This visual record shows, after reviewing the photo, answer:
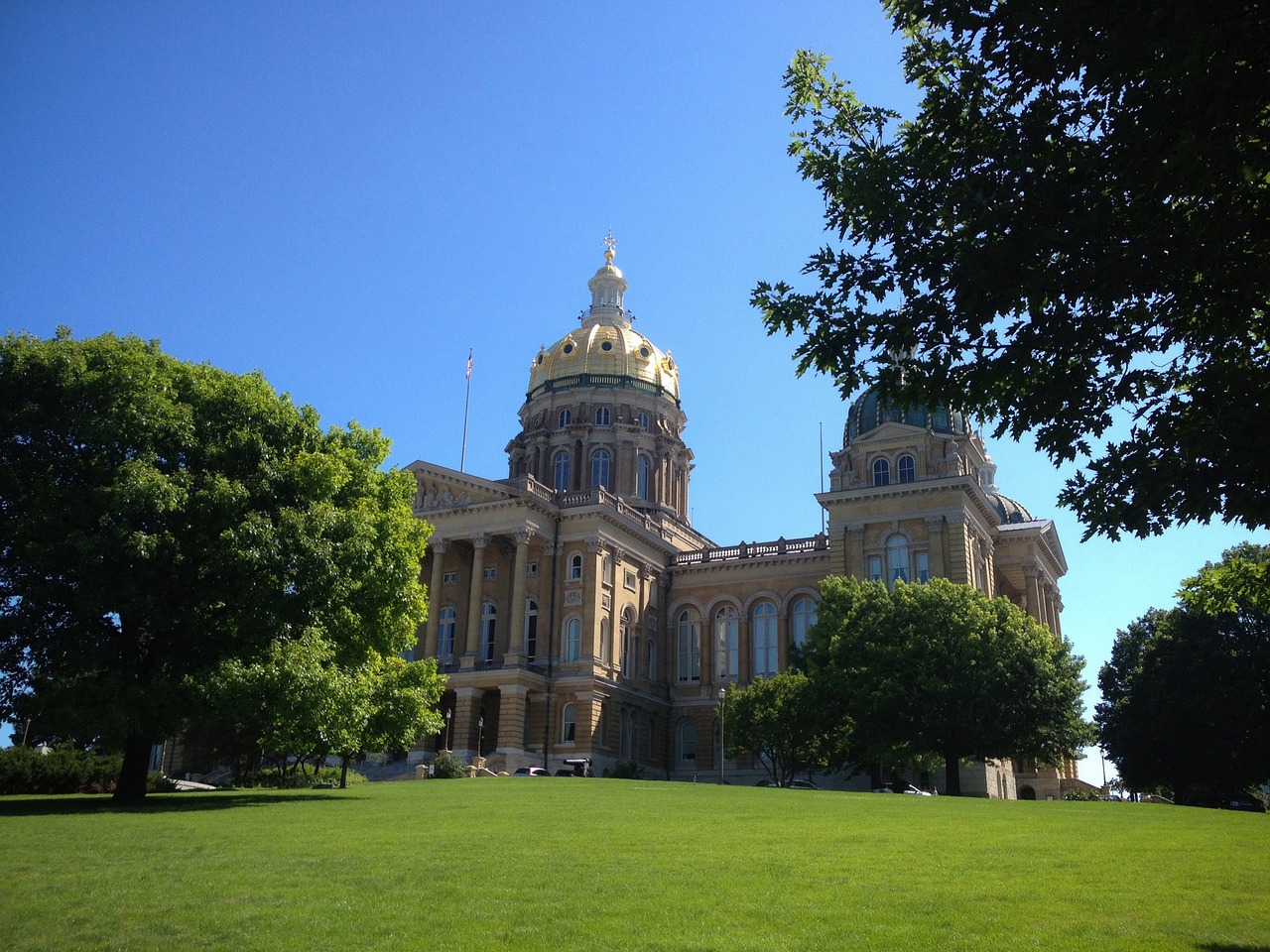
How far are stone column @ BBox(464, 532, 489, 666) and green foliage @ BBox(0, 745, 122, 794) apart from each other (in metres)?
24.6

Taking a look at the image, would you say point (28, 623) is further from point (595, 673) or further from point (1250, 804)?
point (1250, 804)

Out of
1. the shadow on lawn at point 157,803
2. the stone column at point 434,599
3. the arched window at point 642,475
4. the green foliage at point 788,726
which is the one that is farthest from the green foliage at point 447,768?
the arched window at point 642,475

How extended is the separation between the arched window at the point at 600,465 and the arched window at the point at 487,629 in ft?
50.3

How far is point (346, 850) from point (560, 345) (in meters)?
65.3

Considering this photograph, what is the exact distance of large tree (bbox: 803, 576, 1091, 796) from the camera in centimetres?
4006

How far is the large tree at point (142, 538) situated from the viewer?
24406mm

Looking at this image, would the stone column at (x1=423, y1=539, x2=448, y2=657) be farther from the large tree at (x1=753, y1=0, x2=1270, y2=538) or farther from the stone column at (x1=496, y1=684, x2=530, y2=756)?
the large tree at (x1=753, y1=0, x2=1270, y2=538)

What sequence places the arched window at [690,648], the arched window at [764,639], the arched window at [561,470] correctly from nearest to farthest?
the arched window at [764,639] < the arched window at [690,648] < the arched window at [561,470]

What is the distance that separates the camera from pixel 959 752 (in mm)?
40844

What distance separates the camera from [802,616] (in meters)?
63.1

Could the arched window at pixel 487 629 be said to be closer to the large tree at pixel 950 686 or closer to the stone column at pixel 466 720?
the stone column at pixel 466 720

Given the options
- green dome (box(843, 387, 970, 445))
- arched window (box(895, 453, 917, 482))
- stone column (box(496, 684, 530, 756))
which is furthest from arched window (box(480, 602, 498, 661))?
arched window (box(895, 453, 917, 482))

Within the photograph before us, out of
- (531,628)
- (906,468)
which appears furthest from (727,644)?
(906,468)

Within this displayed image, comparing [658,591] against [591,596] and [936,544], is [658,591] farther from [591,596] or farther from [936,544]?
[936,544]
